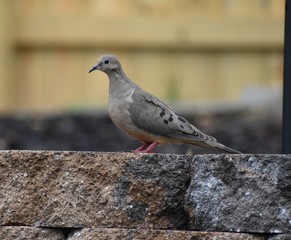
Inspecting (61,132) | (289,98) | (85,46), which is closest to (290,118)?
(289,98)

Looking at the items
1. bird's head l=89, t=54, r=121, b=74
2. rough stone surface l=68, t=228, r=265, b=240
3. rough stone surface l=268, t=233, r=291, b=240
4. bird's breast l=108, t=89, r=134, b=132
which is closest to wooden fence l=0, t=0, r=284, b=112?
bird's head l=89, t=54, r=121, b=74

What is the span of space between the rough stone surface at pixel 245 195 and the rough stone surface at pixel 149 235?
36mm

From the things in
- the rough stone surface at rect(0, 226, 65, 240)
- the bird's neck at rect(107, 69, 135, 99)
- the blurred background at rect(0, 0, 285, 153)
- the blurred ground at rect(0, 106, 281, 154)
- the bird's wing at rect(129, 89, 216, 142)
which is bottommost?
the blurred ground at rect(0, 106, 281, 154)

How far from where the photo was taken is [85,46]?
12.2 metres

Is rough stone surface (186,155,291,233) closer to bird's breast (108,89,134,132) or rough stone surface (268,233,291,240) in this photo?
rough stone surface (268,233,291,240)

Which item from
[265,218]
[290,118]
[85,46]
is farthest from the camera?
[85,46]

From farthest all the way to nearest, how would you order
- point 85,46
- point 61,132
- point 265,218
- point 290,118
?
1. point 85,46
2. point 61,132
3. point 290,118
4. point 265,218

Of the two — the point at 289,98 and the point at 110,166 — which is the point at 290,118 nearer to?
the point at 289,98

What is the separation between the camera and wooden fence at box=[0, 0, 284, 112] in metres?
12.2

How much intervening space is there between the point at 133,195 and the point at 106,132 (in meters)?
Answer: 5.74

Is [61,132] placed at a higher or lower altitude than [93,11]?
lower

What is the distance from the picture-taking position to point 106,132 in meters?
10.8

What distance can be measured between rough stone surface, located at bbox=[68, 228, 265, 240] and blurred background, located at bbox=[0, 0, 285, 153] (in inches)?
273

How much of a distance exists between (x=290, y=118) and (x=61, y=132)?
5365 millimetres
